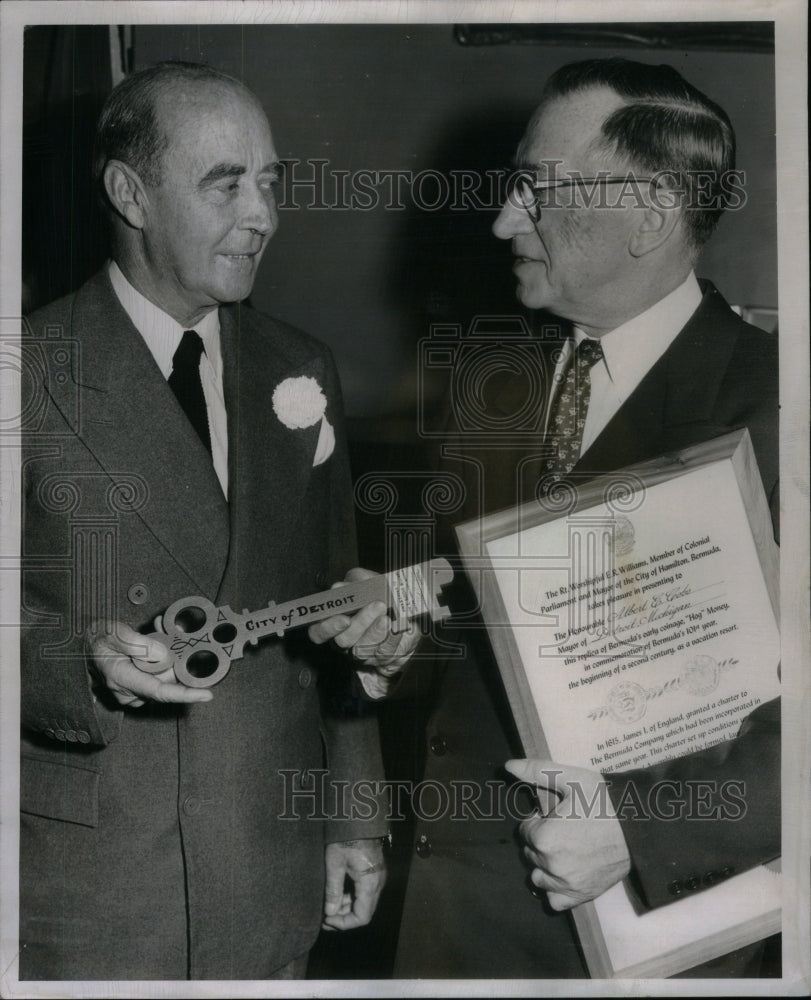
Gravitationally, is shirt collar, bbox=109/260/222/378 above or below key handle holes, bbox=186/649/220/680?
above

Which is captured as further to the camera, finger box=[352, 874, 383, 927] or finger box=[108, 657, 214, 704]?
finger box=[352, 874, 383, 927]

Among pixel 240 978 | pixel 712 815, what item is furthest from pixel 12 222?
pixel 712 815

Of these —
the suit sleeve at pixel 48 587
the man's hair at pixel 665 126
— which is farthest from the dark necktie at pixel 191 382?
the man's hair at pixel 665 126

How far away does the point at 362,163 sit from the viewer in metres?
1.31

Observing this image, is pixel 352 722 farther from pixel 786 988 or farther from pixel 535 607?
pixel 786 988

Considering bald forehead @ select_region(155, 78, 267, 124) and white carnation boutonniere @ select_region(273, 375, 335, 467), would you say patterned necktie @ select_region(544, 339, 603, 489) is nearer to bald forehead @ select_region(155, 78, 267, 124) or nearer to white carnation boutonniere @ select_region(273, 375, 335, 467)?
white carnation boutonniere @ select_region(273, 375, 335, 467)

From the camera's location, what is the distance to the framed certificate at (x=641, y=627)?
50.5 inches

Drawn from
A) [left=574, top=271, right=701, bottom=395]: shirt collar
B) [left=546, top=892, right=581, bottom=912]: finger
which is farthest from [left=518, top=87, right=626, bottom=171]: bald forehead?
[left=546, top=892, right=581, bottom=912]: finger

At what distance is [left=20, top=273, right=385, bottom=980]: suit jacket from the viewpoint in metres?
1.25

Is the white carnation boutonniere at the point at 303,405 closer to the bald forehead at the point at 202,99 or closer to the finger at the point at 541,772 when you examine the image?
the bald forehead at the point at 202,99

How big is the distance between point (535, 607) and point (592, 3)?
0.74 meters

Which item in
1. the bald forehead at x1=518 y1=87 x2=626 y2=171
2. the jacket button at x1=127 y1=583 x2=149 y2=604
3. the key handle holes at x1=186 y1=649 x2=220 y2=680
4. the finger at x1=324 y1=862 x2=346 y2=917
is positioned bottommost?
the finger at x1=324 y1=862 x2=346 y2=917

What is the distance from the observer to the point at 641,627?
1.30 m

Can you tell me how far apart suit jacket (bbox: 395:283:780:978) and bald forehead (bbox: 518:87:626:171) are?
0.22 m
